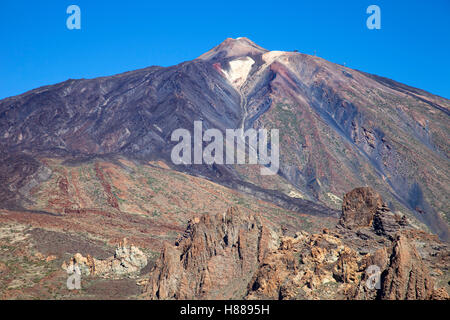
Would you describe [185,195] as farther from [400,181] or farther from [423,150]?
[423,150]

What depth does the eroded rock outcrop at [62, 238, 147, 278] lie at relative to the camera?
52.1 m

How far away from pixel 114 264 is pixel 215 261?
1835 centimetres

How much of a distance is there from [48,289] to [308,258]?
75.8ft

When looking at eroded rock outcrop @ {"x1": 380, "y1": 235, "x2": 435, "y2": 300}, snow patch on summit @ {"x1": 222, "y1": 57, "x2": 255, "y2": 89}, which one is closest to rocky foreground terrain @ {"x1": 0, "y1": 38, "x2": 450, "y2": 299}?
eroded rock outcrop @ {"x1": 380, "y1": 235, "x2": 435, "y2": 300}

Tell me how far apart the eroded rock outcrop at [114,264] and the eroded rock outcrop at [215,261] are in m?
11.0

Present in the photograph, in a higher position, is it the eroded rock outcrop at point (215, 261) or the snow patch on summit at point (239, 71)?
the snow patch on summit at point (239, 71)

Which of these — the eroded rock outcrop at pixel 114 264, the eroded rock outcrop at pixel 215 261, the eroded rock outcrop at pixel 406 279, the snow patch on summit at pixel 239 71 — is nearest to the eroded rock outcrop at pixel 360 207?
the eroded rock outcrop at pixel 215 261

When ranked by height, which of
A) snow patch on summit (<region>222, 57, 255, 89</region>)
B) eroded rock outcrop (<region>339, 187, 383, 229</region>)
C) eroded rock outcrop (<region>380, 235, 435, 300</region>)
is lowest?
eroded rock outcrop (<region>380, 235, 435, 300</region>)

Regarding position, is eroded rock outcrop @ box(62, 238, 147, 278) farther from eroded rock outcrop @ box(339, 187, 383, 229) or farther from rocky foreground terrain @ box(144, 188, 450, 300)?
eroded rock outcrop @ box(339, 187, 383, 229)

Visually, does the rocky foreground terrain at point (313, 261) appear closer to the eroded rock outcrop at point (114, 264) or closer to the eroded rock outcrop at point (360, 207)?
the eroded rock outcrop at point (360, 207)

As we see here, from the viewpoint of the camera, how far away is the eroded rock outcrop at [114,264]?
5212 cm

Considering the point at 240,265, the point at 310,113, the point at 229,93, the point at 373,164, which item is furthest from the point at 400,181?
the point at 240,265

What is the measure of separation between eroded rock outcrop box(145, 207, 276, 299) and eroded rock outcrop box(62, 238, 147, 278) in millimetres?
11028

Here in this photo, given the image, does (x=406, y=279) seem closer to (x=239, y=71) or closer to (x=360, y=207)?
(x=360, y=207)
